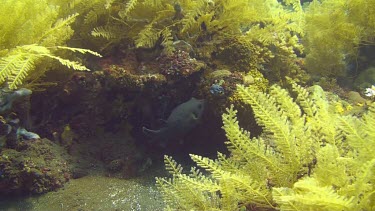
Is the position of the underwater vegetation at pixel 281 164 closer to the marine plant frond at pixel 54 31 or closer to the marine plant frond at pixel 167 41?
the marine plant frond at pixel 167 41

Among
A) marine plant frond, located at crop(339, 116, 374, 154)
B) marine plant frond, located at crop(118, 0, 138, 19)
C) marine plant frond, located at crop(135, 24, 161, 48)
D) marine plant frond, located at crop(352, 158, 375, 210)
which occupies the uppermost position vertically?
marine plant frond, located at crop(118, 0, 138, 19)

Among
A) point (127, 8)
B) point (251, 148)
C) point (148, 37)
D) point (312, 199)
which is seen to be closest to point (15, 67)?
point (127, 8)

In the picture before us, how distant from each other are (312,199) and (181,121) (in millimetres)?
2229

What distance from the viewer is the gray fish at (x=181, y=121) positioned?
155 inches

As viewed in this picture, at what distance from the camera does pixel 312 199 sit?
1.91 metres

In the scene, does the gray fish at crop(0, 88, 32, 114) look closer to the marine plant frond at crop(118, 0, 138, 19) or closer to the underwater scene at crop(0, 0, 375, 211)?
the underwater scene at crop(0, 0, 375, 211)

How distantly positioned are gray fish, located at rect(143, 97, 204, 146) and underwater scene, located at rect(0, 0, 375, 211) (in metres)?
0.02

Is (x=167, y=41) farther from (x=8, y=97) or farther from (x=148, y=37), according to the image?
(x=8, y=97)

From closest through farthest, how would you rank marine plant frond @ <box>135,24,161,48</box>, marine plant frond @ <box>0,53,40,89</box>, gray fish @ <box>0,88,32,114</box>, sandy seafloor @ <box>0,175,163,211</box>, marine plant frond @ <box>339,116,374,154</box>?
marine plant frond @ <box>339,116,374,154</box> → marine plant frond @ <box>0,53,40,89</box> → sandy seafloor @ <box>0,175,163,211</box> → gray fish @ <box>0,88,32,114</box> → marine plant frond @ <box>135,24,161,48</box>

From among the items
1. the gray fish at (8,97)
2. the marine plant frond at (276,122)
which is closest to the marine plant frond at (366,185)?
the marine plant frond at (276,122)

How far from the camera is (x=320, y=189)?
6.08 feet

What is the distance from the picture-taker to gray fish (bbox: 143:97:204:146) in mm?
3947

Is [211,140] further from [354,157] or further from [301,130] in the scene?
[354,157]

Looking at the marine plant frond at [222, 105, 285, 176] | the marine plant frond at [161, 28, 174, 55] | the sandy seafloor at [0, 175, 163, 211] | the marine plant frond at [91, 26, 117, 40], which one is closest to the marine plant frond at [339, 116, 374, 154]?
the marine plant frond at [222, 105, 285, 176]
